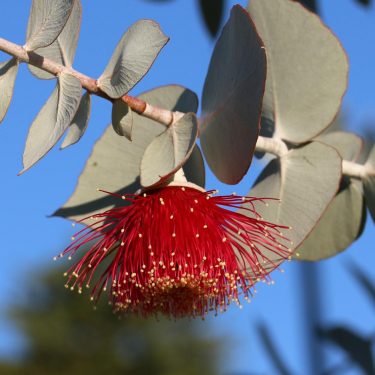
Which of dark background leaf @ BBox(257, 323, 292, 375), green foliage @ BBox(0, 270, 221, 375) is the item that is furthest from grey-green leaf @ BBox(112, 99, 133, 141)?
green foliage @ BBox(0, 270, 221, 375)

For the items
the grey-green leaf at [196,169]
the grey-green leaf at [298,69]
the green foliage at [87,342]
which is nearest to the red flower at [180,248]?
the grey-green leaf at [196,169]

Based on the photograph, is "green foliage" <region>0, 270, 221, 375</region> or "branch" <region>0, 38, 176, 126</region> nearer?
"branch" <region>0, 38, 176, 126</region>

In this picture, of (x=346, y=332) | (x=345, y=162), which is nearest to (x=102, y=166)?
(x=345, y=162)

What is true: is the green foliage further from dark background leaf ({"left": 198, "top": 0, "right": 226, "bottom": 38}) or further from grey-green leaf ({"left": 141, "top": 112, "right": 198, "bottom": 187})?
grey-green leaf ({"left": 141, "top": 112, "right": 198, "bottom": 187})

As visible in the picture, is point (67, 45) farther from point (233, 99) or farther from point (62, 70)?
point (233, 99)

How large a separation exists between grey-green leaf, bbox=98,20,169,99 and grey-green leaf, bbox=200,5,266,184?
3.3 inches

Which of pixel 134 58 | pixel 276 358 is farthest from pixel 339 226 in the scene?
pixel 134 58

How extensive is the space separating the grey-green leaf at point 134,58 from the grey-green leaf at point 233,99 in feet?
0.27

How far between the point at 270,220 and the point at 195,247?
0.31ft

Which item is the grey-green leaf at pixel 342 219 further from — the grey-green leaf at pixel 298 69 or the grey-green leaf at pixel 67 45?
the grey-green leaf at pixel 67 45

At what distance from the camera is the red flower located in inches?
30.0

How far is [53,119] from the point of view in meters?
0.66

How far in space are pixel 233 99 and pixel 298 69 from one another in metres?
0.16

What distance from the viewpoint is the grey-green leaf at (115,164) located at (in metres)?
0.83
